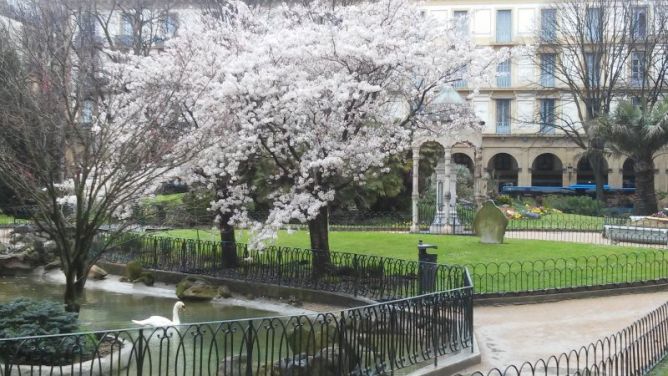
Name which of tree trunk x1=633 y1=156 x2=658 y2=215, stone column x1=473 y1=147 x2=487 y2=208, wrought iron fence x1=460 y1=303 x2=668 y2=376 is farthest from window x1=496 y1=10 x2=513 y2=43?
wrought iron fence x1=460 y1=303 x2=668 y2=376

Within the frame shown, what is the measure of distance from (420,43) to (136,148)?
7.47m

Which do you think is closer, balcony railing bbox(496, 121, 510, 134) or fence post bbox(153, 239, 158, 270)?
fence post bbox(153, 239, 158, 270)

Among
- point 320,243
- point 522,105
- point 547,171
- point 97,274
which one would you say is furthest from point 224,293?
point 547,171

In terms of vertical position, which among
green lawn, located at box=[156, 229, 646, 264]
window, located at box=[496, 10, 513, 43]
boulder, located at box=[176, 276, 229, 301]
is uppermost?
window, located at box=[496, 10, 513, 43]

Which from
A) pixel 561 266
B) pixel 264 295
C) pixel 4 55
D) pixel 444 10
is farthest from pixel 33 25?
pixel 444 10

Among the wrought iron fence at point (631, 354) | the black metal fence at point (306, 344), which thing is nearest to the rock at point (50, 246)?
the black metal fence at point (306, 344)

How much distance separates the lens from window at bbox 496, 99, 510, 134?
50031 millimetres

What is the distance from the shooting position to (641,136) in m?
30.8

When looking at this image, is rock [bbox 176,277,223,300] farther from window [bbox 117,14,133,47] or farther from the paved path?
window [bbox 117,14,133,47]

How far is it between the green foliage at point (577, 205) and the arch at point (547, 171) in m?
15.1

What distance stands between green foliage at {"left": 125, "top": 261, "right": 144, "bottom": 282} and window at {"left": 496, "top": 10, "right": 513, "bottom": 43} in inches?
1386

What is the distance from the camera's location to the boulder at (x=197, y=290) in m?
17.3

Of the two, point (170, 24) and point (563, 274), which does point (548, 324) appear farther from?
point (170, 24)

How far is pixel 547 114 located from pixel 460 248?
97.6ft
